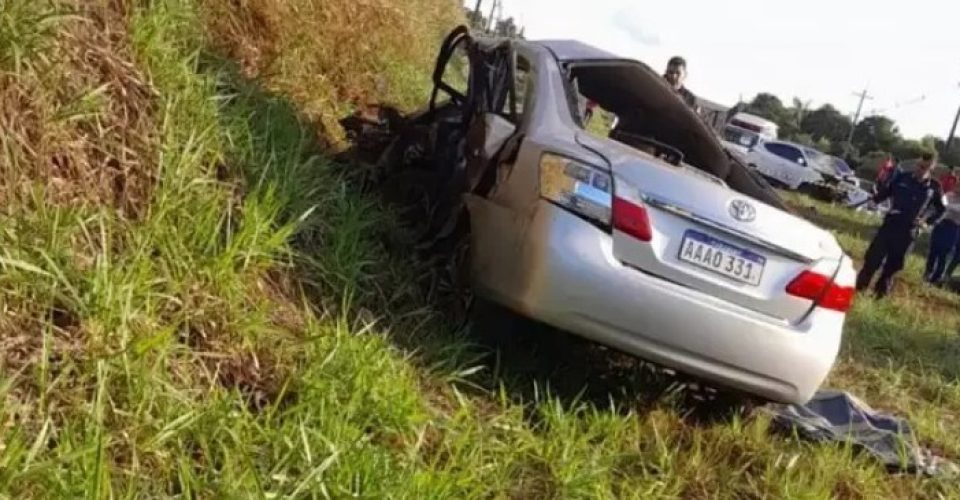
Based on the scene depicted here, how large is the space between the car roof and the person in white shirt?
31.6 feet

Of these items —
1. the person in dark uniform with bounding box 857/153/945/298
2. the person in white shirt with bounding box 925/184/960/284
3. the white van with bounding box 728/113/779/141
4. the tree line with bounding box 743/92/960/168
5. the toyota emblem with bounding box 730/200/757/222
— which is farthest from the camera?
the tree line with bounding box 743/92/960/168

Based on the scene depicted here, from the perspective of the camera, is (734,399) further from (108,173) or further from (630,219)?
(108,173)

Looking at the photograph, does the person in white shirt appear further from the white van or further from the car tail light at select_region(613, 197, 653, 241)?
the white van

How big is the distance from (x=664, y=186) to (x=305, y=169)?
1.72 m

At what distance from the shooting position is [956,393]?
5902 mm

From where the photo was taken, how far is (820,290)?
373 centimetres

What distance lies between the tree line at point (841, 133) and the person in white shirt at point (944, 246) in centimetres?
3489

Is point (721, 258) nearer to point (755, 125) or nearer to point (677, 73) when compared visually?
point (677, 73)

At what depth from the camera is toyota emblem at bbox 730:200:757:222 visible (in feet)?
11.7

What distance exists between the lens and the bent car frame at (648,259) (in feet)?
11.3

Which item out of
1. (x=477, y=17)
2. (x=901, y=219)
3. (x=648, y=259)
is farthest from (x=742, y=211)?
(x=477, y=17)

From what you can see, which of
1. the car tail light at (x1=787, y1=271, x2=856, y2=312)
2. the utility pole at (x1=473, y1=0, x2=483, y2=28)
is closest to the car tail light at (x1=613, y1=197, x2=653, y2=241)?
the car tail light at (x1=787, y1=271, x2=856, y2=312)

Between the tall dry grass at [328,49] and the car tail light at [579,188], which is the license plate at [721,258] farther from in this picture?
the tall dry grass at [328,49]

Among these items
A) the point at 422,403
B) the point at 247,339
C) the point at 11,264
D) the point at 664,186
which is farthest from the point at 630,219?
the point at 11,264
